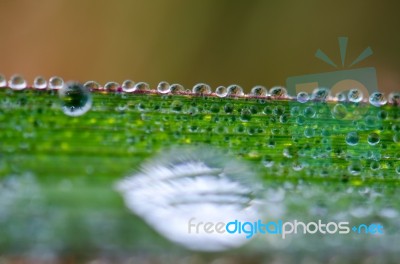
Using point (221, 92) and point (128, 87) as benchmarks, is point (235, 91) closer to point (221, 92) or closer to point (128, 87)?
point (221, 92)

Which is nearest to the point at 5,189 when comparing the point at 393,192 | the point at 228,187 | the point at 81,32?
the point at 228,187

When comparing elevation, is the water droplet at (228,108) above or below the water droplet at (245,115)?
above

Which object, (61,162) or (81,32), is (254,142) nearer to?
(61,162)

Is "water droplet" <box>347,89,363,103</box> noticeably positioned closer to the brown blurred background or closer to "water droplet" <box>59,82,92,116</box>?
"water droplet" <box>59,82,92,116</box>

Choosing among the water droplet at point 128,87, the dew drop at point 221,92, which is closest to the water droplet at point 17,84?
the water droplet at point 128,87

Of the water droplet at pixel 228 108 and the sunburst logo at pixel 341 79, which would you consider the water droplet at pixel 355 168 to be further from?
the sunburst logo at pixel 341 79
